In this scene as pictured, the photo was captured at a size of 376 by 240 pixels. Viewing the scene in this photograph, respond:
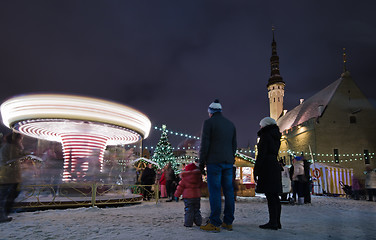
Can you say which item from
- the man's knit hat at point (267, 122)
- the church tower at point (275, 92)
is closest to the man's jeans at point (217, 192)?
the man's knit hat at point (267, 122)

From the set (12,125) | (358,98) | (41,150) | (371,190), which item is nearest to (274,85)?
(358,98)

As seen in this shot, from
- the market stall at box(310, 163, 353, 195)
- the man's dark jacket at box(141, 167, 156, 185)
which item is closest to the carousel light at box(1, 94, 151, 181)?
the man's dark jacket at box(141, 167, 156, 185)

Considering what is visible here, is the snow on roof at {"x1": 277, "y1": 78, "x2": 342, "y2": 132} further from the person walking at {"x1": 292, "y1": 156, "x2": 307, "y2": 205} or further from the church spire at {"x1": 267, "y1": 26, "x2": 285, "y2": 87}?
the person walking at {"x1": 292, "y1": 156, "x2": 307, "y2": 205}

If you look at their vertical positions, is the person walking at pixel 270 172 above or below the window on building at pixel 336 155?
below

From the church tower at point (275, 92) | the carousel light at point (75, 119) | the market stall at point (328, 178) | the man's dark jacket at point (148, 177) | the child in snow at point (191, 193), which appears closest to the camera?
the child in snow at point (191, 193)

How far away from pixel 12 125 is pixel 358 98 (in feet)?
121

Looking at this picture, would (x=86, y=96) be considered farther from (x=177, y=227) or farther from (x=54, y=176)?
(x=177, y=227)

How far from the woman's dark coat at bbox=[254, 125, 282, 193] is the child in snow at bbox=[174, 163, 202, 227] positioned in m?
1.07

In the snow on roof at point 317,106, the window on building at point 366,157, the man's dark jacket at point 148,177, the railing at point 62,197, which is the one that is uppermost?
the snow on roof at point 317,106

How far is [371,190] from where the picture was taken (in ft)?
44.7

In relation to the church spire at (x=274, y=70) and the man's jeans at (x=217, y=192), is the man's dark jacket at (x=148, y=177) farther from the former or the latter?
the church spire at (x=274, y=70)

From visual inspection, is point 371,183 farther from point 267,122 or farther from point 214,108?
point 214,108

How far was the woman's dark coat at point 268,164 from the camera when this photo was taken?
4.62 meters

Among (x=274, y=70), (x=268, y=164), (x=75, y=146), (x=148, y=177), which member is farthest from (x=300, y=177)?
(x=274, y=70)
